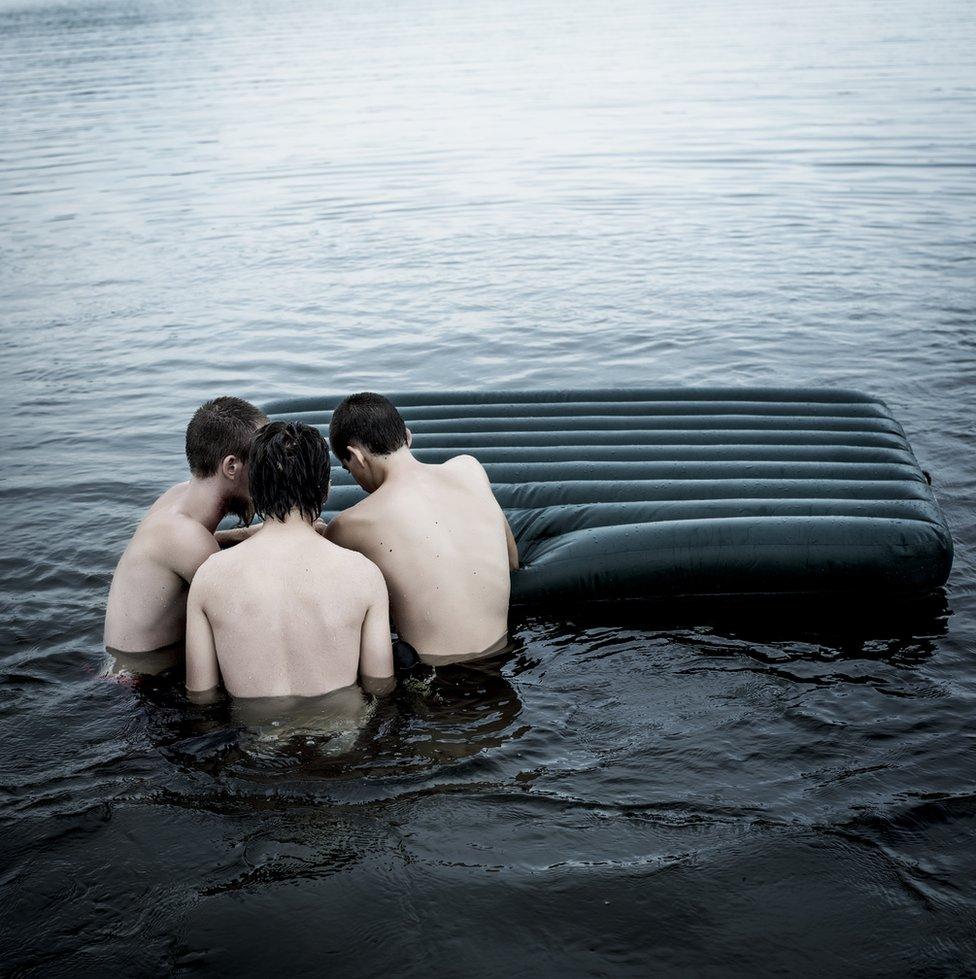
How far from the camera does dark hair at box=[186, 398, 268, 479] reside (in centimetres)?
396

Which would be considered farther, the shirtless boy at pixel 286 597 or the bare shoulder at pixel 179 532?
the bare shoulder at pixel 179 532

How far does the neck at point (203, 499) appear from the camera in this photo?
4.04 metres

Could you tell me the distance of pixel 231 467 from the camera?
13.1 feet

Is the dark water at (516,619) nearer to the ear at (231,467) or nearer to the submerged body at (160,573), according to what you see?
the submerged body at (160,573)

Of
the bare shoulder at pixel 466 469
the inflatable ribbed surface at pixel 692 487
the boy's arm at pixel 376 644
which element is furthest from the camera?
the inflatable ribbed surface at pixel 692 487

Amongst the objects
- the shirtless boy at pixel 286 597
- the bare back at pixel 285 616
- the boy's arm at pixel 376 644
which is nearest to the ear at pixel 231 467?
the shirtless boy at pixel 286 597

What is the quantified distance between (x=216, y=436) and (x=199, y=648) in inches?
29.9

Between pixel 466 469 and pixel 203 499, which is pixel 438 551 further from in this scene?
pixel 203 499

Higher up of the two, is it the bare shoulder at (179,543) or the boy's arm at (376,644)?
the bare shoulder at (179,543)

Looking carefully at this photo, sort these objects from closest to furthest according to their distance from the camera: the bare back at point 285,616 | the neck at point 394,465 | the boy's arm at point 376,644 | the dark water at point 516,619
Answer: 1. the dark water at point 516,619
2. the bare back at point 285,616
3. the boy's arm at point 376,644
4. the neck at point 394,465

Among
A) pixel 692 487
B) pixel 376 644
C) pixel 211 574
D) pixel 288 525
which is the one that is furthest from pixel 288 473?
pixel 692 487

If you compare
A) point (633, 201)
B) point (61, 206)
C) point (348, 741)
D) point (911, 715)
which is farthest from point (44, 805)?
point (61, 206)

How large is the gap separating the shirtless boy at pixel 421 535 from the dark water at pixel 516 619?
214mm

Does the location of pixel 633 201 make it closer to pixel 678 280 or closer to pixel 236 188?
pixel 678 280
